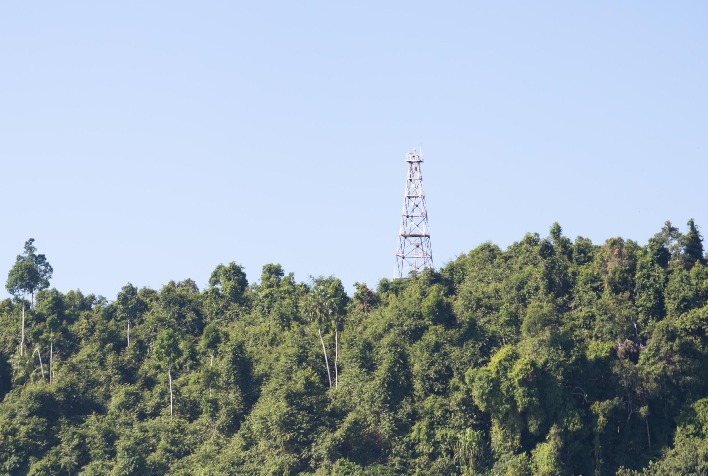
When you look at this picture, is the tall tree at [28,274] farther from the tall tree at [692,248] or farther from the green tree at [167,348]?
the tall tree at [692,248]

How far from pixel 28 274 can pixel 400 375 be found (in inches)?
913

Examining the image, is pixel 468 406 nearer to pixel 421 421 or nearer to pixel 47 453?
pixel 421 421

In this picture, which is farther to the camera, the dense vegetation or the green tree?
the green tree

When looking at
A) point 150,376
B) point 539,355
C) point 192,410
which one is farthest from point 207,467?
point 539,355

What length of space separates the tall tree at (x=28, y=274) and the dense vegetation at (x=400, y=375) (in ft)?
0.37

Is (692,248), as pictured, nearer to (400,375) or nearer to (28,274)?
(400,375)

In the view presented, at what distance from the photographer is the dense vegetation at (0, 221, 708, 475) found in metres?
58.7

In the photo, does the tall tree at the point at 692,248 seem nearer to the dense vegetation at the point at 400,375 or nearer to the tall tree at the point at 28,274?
the dense vegetation at the point at 400,375

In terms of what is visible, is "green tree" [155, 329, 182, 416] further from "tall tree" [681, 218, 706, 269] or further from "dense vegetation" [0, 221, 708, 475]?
"tall tree" [681, 218, 706, 269]

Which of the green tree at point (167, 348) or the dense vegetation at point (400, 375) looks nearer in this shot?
the dense vegetation at point (400, 375)

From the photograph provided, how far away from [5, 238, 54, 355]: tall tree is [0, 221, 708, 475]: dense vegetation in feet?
0.37

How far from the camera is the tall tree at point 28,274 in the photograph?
73.8 metres

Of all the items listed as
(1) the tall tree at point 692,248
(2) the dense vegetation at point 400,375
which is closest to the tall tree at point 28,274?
(2) the dense vegetation at point 400,375

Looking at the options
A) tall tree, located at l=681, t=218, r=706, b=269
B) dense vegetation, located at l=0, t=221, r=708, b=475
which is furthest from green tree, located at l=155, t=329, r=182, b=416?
tall tree, located at l=681, t=218, r=706, b=269
